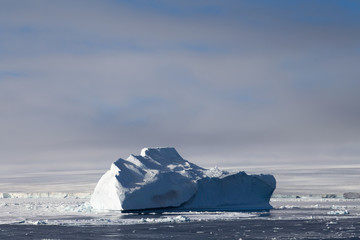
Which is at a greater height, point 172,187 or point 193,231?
point 172,187

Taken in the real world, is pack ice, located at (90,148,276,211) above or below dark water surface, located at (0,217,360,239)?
above

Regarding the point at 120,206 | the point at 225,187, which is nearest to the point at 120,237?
the point at 120,206

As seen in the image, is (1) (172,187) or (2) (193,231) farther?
(1) (172,187)

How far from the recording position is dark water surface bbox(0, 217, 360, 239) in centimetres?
2206

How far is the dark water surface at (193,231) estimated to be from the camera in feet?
72.4

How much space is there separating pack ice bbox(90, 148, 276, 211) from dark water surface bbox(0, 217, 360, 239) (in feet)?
33.9

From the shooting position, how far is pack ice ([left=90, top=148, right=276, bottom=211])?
3888 centimetres

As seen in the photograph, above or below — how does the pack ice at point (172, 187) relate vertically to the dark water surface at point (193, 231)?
above

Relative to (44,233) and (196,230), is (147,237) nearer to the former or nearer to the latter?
(196,230)

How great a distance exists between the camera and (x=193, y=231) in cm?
2439

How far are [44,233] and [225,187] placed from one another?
835 inches

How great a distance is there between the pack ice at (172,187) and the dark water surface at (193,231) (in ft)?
33.9

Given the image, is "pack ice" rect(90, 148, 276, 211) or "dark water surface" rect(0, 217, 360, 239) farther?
"pack ice" rect(90, 148, 276, 211)

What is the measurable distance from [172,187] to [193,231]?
49.8ft
